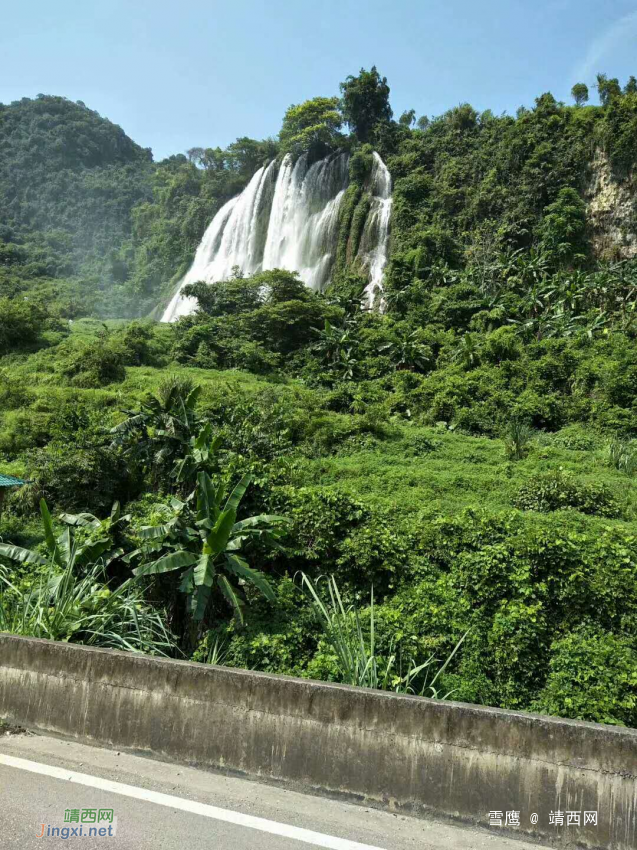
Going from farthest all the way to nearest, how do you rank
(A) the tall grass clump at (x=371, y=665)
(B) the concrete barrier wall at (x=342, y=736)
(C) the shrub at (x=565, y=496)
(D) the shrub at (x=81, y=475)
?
1. (C) the shrub at (x=565, y=496)
2. (D) the shrub at (x=81, y=475)
3. (A) the tall grass clump at (x=371, y=665)
4. (B) the concrete barrier wall at (x=342, y=736)

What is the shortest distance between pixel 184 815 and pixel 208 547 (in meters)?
3.55

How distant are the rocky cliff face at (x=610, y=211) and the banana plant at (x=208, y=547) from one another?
125 feet

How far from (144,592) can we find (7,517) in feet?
27.3

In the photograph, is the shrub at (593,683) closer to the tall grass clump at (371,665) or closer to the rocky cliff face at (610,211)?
the tall grass clump at (371,665)

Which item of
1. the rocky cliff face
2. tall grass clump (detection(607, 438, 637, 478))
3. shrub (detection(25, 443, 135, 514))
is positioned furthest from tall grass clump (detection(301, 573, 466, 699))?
the rocky cliff face

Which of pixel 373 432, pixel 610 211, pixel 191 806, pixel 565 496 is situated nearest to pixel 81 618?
pixel 191 806

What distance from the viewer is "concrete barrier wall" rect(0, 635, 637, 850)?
3842mm

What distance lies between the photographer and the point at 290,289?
132ft

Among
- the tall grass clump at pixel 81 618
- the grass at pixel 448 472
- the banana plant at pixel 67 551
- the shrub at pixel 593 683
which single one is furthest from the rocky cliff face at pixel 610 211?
the tall grass clump at pixel 81 618

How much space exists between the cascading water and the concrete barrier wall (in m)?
41.4

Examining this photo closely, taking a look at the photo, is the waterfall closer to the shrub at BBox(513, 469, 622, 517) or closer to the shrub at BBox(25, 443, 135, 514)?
the shrub at BBox(513, 469, 622, 517)

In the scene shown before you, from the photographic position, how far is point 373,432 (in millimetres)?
23594

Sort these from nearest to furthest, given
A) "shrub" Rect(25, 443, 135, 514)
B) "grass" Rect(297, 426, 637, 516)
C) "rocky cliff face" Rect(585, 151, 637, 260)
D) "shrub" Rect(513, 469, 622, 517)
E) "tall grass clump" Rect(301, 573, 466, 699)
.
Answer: "tall grass clump" Rect(301, 573, 466, 699) → "shrub" Rect(25, 443, 135, 514) → "shrub" Rect(513, 469, 622, 517) → "grass" Rect(297, 426, 637, 516) → "rocky cliff face" Rect(585, 151, 637, 260)

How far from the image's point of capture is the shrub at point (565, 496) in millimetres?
14031
